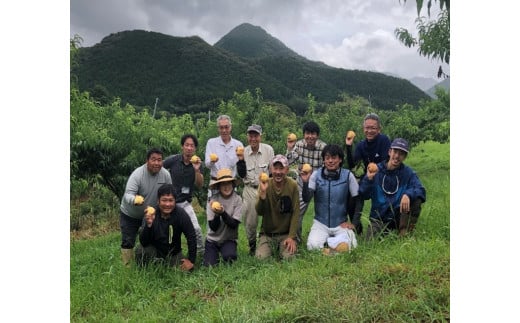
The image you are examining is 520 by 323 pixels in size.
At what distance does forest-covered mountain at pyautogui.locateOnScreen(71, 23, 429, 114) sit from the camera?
1384 inches

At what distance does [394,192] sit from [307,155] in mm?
1205

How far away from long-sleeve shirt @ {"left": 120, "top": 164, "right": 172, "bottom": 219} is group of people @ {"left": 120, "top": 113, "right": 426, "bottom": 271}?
11mm

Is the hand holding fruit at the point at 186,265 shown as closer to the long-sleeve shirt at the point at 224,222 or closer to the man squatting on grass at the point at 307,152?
the long-sleeve shirt at the point at 224,222

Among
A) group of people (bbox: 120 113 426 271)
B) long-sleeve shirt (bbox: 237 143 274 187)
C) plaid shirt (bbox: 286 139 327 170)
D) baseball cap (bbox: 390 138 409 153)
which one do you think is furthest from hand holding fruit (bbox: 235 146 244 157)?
baseball cap (bbox: 390 138 409 153)

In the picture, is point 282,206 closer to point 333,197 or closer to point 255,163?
point 333,197

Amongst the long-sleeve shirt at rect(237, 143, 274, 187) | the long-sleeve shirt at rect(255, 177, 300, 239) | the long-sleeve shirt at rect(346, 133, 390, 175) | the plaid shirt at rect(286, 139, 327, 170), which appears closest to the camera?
the long-sleeve shirt at rect(255, 177, 300, 239)

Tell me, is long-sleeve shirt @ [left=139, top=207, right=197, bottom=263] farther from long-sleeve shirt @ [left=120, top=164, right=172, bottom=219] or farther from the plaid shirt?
the plaid shirt

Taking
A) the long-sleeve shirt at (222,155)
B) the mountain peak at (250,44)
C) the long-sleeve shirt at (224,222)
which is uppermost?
the mountain peak at (250,44)

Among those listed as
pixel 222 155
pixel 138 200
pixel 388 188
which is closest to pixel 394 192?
pixel 388 188

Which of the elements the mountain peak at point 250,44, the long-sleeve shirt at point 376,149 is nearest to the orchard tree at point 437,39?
the long-sleeve shirt at point 376,149

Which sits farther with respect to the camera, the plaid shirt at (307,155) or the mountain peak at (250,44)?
the mountain peak at (250,44)

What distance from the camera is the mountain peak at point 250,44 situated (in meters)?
60.9

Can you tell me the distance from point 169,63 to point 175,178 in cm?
4293

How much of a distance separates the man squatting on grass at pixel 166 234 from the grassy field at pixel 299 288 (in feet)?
0.51
